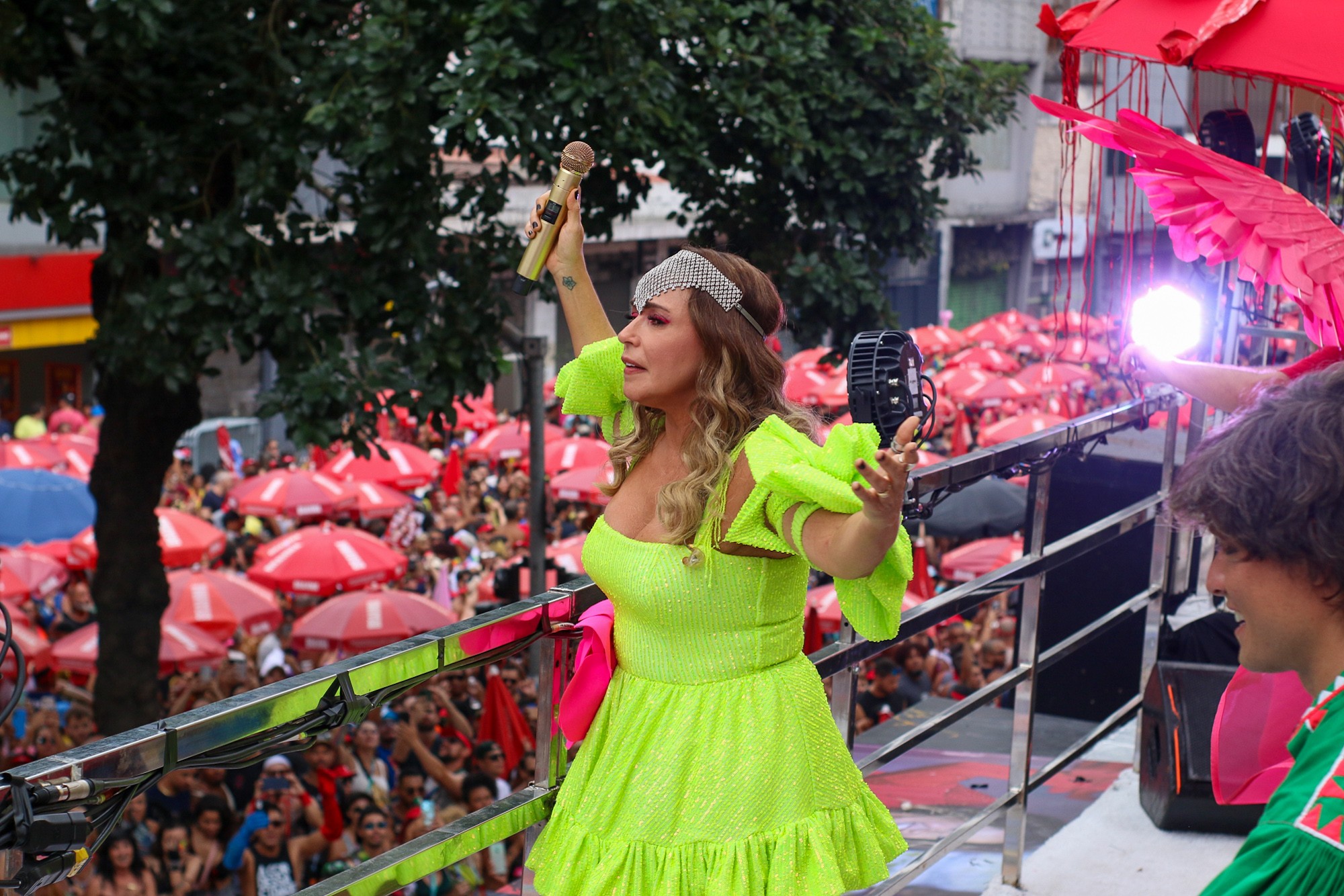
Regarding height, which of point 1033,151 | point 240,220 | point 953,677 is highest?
point 1033,151

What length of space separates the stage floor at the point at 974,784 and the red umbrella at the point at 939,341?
55.9ft

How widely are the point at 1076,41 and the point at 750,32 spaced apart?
4651 mm

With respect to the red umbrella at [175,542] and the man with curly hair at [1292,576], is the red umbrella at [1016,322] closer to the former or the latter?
the red umbrella at [175,542]

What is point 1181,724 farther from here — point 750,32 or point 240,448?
point 240,448

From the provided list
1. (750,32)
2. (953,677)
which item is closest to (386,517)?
(953,677)

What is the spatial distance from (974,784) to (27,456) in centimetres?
1070

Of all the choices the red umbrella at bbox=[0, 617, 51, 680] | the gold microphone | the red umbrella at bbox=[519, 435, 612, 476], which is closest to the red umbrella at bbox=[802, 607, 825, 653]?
the red umbrella at bbox=[0, 617, 51, 680]

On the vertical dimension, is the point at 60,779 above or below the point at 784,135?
below

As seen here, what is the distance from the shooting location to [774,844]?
84.0 inches

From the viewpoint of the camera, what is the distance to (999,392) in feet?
58.5

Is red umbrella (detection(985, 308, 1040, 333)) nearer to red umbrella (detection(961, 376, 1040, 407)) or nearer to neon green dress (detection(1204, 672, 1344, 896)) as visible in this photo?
red umbrella (detection(961, 376, 1040, 407))

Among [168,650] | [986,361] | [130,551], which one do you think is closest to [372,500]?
[168,650]

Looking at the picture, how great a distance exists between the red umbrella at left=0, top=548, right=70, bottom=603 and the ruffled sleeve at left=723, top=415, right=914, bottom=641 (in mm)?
8655

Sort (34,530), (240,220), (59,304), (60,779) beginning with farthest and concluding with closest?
(59,304)
(34,530)
(240,220)
(60,779)
